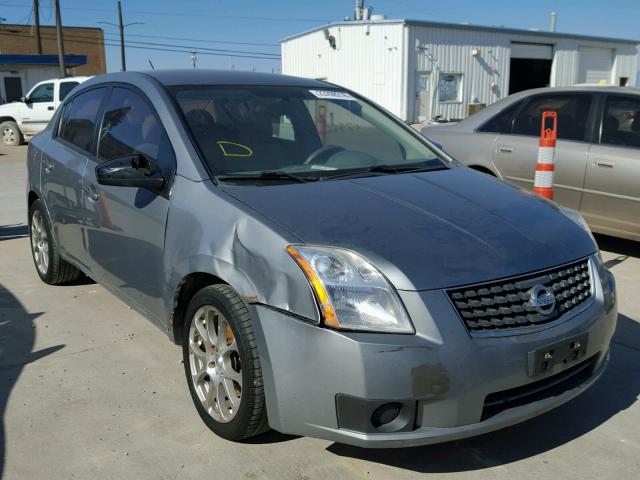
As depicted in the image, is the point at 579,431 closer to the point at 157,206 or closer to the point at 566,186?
the point at 157,206

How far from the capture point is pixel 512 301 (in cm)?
251

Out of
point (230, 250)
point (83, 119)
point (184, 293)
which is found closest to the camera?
point (230, 250)

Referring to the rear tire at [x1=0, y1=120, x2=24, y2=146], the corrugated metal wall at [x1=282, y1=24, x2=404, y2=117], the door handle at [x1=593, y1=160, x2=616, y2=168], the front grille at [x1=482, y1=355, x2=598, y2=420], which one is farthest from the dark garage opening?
the front grille at [x1=482, y1=355, x2=598, y2=420]

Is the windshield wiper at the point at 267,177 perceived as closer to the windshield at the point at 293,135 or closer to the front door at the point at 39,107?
the windshield at the point at 293,135

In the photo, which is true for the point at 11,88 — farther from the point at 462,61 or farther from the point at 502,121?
the point at 502,121

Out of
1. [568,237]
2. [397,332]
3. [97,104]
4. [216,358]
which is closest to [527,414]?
[397,332]

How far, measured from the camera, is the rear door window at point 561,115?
20.3 ft

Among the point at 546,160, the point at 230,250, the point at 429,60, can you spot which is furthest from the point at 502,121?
the point at 429,60

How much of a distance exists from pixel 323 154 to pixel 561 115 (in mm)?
3652

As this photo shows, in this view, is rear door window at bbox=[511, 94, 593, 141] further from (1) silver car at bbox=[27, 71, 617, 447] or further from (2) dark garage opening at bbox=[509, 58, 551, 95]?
(2) dark garage opening at bbox=[509, 58, 551, 95]

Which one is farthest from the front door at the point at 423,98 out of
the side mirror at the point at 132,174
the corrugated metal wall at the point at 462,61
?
the side mirror at the point at 132,174

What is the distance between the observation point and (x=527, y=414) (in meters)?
2.53

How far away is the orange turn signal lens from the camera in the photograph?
2.38 metres

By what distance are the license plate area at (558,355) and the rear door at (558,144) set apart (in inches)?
144
